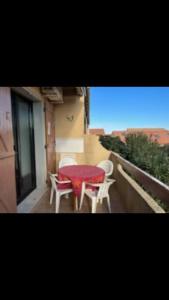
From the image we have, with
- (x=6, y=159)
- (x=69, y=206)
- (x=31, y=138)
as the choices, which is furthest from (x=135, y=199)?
(x=31, y=138)

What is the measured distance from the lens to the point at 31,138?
3.56 m

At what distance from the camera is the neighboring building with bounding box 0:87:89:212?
184cm

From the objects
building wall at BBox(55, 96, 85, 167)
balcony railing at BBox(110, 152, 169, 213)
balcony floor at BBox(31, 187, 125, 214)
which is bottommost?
balcony floor at BBox(31, 187, 125, 214)

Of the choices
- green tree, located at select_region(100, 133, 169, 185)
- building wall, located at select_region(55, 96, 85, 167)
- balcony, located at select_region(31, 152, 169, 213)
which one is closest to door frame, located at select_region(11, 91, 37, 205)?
balcony, located at select_region(31, 152, 169, 213)

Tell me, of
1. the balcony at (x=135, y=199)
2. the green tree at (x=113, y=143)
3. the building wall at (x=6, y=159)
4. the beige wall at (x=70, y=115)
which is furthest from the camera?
the green tree at (x=113, y=143)

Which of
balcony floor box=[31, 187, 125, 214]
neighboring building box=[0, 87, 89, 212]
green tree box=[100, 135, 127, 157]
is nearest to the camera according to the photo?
neighboring building box=[0, 87, 89, 212]

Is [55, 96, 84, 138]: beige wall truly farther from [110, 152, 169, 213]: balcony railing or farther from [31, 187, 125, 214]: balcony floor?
[110, 152, 169, 213]: balcony railing

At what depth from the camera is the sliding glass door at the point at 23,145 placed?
9.21ft

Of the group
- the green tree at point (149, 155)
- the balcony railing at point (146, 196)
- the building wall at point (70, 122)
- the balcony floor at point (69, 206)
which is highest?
the building wall at point (70, 122)

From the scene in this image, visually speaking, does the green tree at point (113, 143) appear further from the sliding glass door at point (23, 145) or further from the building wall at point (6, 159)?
the building wall at point (6, 159)

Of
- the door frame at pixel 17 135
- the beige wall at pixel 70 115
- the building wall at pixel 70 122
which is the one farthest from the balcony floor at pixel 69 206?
the beige wall at pixel 70 115

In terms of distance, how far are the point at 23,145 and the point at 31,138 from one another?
430 mm
